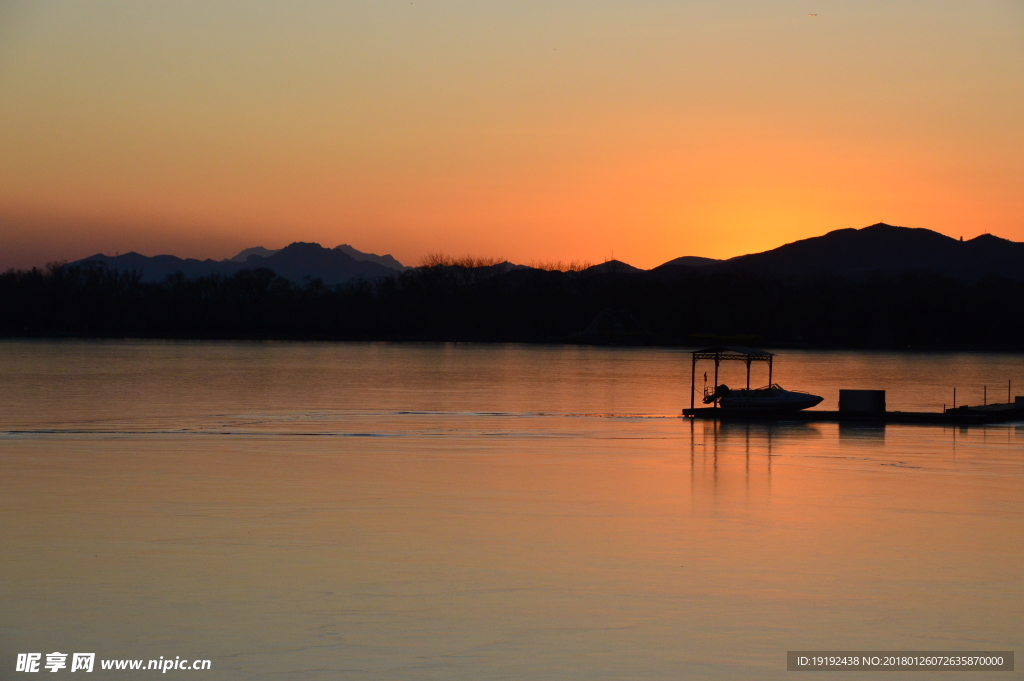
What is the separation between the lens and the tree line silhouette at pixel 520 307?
494 ft

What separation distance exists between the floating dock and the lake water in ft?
11.0

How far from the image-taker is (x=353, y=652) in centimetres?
955

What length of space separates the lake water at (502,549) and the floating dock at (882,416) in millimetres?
3364

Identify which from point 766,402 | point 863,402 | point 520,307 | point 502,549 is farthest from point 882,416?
point 520,307

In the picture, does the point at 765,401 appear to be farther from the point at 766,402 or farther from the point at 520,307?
the point at 520,307

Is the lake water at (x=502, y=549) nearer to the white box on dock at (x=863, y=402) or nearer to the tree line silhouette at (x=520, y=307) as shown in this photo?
the white box on dock at (x=863, y=402)

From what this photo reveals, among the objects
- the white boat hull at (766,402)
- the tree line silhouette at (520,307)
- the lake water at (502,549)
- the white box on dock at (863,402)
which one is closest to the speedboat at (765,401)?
the white boat hull at (766,402)

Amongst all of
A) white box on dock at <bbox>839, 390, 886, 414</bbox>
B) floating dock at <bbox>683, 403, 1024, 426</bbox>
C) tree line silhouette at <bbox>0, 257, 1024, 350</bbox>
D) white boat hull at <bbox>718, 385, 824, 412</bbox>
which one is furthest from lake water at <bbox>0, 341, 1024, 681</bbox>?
tree line silhouette at <bbox>0, 257, 1024, 350</bbox>

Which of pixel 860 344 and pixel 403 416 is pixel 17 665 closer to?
pixel 403 416

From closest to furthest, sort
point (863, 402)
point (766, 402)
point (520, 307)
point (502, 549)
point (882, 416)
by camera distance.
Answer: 1. point (502, 549)
2. point (882, 416)
3. point (863, 402)
4. point (766, 402)
5. point (520, 307)

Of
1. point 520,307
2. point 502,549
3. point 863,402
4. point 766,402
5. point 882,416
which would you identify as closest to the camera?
point 502,549

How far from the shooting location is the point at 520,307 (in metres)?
171

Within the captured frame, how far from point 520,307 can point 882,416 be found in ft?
449

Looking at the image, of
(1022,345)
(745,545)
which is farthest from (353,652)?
(1022,345)
